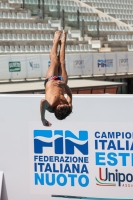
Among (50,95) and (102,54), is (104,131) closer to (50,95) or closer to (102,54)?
(50,95)

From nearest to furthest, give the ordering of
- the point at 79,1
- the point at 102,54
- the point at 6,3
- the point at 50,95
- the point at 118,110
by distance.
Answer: the point at 50,95, the point at 118,110, the point at 102,54, the point at 6,3, the point at 79,1

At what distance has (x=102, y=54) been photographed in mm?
20828

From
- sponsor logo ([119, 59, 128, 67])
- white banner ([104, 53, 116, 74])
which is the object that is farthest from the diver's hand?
sponsor logo ([119, 59, 128, 67])

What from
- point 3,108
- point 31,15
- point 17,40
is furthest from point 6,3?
point 3,108

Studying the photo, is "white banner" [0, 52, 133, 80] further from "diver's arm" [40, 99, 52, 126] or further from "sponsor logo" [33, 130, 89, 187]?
"diver's arm" [40, 99, 52, 126]

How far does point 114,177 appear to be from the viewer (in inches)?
283

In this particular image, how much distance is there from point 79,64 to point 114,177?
1329 centimetres

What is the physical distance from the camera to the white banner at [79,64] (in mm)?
19745

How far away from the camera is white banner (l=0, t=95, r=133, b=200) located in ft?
23.2

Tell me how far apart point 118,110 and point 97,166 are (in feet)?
3.04

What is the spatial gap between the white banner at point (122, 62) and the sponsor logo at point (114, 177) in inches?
575

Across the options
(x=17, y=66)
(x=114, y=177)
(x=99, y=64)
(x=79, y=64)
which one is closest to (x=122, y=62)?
(x=99, y=64)

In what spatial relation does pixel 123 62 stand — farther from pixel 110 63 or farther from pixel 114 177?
pixel 114 177

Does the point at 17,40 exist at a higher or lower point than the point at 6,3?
lower
